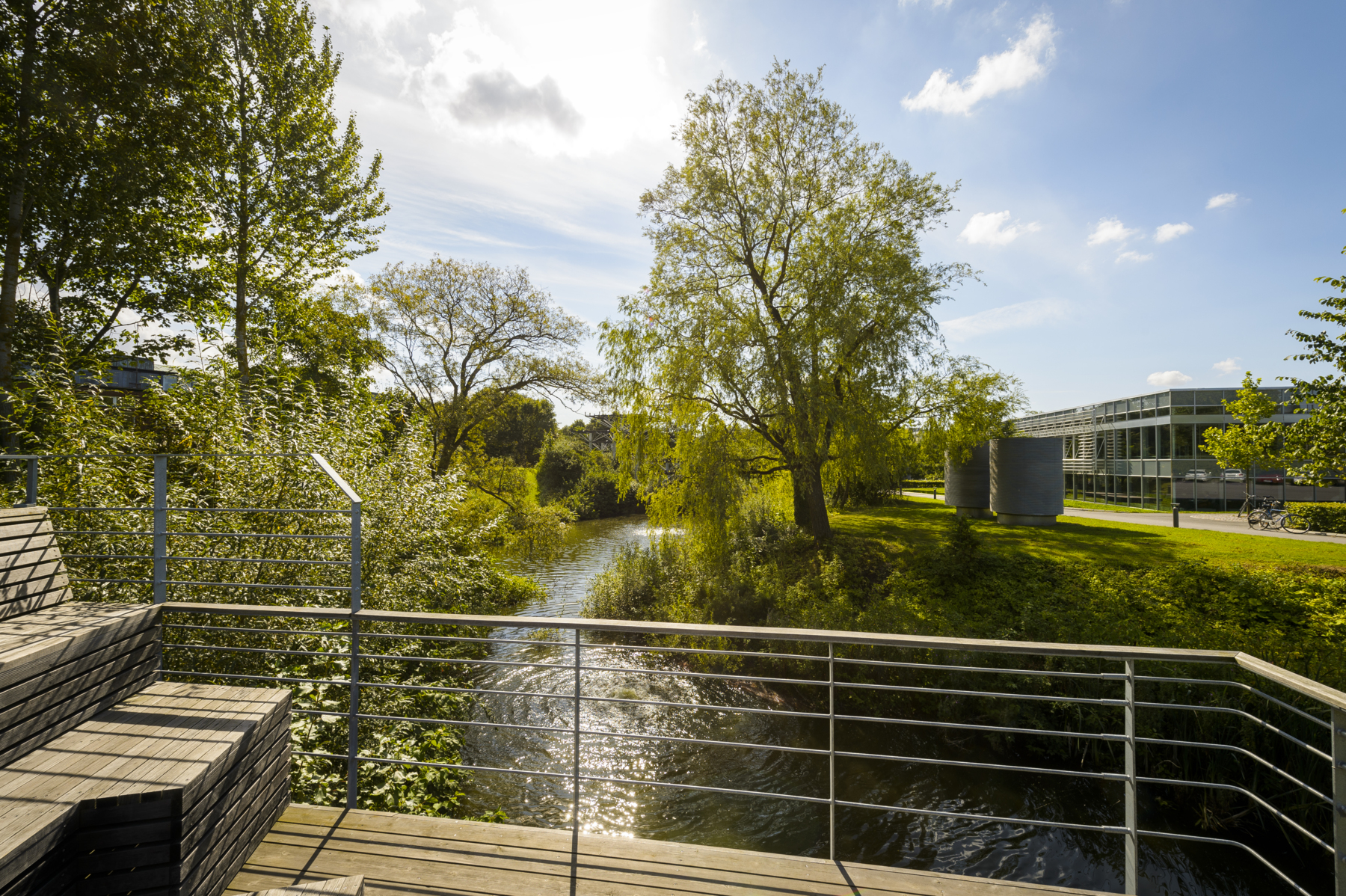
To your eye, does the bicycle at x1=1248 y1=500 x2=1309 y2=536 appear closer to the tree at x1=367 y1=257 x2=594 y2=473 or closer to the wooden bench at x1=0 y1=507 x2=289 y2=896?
the tree at x1=367 y1=257 x2=594 y2=473

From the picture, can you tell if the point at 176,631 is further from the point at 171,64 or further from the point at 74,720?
the point at 171,64

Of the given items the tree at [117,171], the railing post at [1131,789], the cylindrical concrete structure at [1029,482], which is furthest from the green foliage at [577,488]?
the railing post at [1131,789]

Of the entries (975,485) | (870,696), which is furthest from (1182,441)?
(870,696)

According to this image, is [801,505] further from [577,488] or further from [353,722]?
[577,488]

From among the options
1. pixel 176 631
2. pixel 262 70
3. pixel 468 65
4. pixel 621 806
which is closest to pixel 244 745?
pixel 176 631

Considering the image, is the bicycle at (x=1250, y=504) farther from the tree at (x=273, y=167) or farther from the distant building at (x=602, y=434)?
the tree at (x=273, y=167)

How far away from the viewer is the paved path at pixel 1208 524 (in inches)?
498

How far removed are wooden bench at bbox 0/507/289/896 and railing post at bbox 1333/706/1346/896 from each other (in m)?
3.73

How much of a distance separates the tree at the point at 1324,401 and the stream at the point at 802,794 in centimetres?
625

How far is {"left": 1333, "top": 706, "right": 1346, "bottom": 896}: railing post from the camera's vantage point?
176cm

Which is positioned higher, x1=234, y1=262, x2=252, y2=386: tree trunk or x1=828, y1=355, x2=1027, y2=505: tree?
x1=234, y1=262, x2=252, y2=386: tree trunk

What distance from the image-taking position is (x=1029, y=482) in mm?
14383

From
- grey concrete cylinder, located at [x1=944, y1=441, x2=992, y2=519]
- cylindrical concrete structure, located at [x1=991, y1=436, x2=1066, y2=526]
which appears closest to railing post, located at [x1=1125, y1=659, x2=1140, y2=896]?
cylindrical concrete structure, located at [x1=991, y1=436, x2=1066, y2=526]

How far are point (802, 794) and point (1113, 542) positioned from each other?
9.59m
